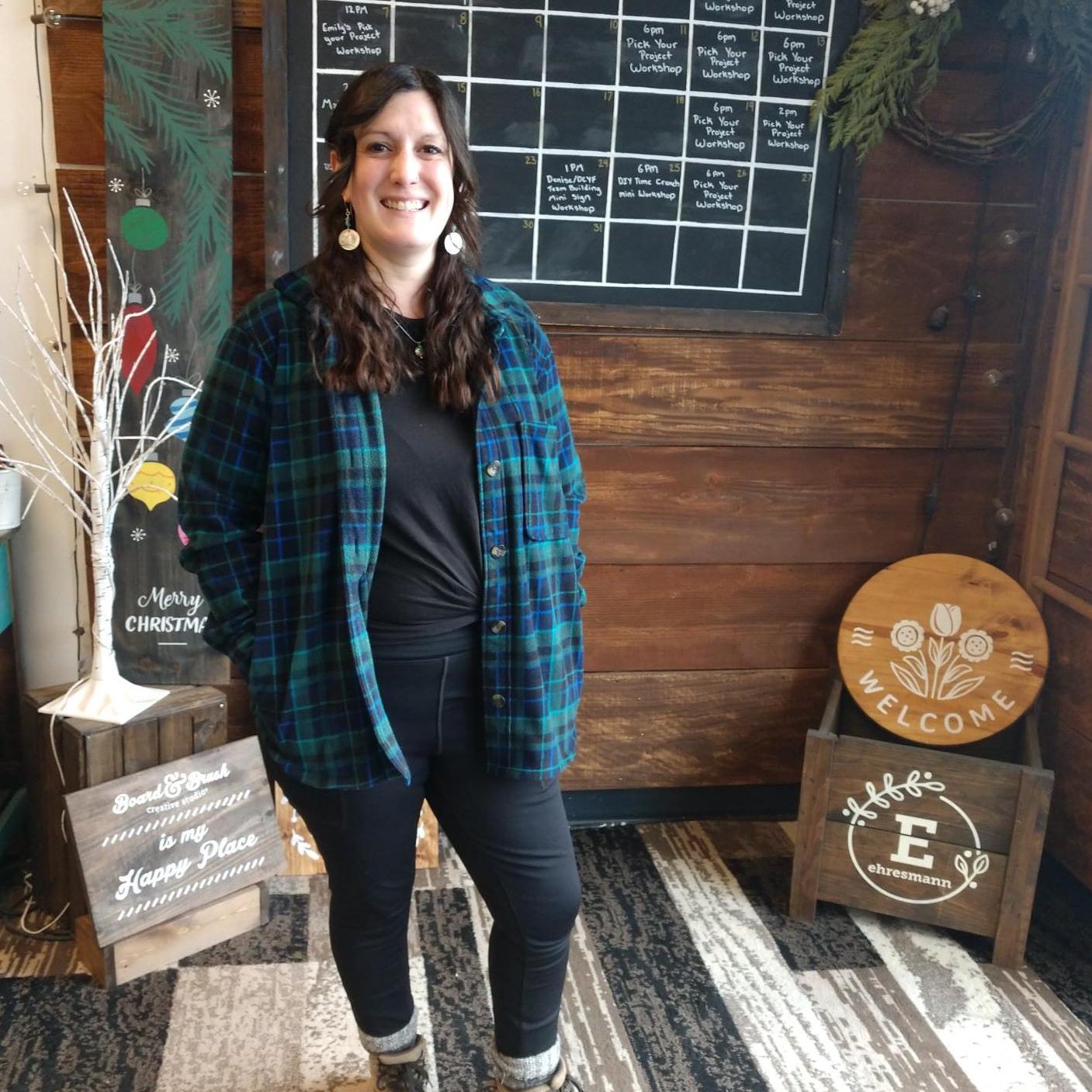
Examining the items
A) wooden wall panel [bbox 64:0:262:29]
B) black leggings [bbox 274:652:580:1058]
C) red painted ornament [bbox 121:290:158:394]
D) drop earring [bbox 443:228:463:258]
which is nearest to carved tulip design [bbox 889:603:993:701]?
black leggings [bbox 274:652:580:1058]

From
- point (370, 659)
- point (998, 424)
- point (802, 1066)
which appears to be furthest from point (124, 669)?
point (998, 424)

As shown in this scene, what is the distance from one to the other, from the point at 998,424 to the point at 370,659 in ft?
5.97

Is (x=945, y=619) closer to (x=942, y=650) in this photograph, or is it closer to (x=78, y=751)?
(x=942, y=650)

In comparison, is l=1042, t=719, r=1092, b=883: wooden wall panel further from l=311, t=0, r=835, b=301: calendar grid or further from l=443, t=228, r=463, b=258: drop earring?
l=443, t=228, r=463, b=258: drop earring

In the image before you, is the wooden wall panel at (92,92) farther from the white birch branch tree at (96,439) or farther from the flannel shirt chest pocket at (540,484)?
the flannel shirt chest pocket at (540,484)

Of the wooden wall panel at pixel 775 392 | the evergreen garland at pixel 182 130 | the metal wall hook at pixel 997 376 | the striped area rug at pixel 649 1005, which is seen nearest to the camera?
the striped area rug at pixel 649 1005

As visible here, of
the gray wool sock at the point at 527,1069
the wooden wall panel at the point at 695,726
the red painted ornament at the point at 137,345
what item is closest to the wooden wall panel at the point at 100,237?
the red painted ornament at the point at 137,345

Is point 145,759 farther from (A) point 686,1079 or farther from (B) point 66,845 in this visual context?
(A) point 686,1079

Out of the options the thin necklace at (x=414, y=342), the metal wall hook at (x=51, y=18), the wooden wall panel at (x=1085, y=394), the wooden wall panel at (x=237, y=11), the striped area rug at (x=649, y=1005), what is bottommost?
the striped area rug at (x=649, y=1005)

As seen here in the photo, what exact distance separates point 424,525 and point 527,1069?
804 millimetres

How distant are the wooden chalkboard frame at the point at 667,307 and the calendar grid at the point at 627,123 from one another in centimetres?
5

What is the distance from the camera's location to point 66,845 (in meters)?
2.18

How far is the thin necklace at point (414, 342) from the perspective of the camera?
148cm

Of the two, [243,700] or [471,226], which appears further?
[243,700]
